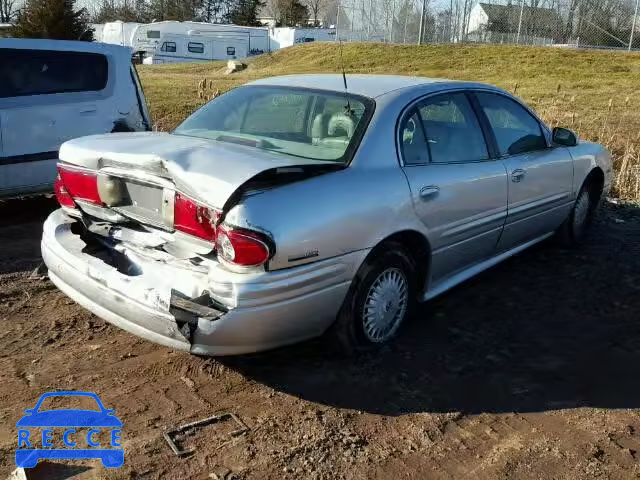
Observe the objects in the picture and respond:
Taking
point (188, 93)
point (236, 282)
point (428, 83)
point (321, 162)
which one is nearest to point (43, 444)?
point (236, 282)

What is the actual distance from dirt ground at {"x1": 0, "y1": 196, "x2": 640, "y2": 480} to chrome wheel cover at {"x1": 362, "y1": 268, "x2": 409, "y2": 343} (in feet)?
0.42

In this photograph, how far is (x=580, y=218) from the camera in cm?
599

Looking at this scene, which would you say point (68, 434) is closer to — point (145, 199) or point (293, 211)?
point (145, 199)

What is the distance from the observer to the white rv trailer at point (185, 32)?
41.6 meters

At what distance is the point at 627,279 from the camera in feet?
16.9

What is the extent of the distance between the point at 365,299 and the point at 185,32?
41881 millimetres

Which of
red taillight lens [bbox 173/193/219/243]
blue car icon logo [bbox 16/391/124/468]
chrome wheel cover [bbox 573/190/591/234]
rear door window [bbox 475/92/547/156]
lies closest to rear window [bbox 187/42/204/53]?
chrome wheel cover [bbox 573/190/591/234]

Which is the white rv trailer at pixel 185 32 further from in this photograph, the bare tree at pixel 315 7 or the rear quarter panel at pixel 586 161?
the rear quarter panel at pixel 586 161

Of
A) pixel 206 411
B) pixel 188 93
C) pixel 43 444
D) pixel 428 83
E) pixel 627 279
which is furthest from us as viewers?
pixel 188 93

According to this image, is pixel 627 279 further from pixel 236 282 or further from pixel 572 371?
pixel 236 282

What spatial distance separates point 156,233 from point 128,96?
150 inches

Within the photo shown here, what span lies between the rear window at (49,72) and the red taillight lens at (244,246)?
4105 mm

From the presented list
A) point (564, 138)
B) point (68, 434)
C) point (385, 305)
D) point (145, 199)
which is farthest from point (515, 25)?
point (68, 434)

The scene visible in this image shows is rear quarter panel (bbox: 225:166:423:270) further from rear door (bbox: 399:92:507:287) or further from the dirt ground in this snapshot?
the dirt ground
